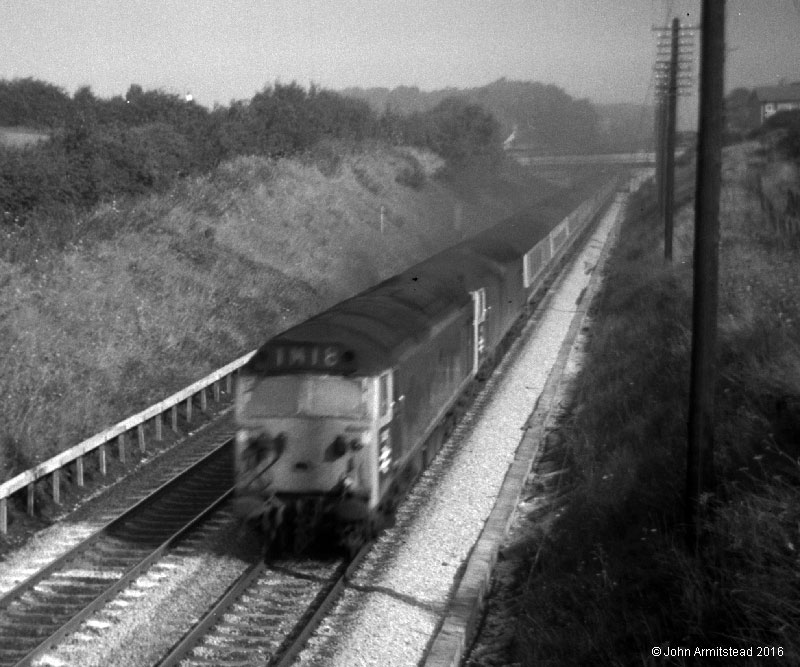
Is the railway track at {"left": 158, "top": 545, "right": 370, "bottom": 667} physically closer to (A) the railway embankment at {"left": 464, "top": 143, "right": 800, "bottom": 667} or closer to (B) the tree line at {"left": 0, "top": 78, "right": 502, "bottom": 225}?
(A) the railway embankment at {"left": 464, "top": 143, "right": 800, "bottom": 667}

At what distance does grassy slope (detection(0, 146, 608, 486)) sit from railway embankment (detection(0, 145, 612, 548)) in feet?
0.13

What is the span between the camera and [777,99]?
89562mm

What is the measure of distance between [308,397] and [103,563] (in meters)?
3.12

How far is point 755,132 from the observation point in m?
62.7

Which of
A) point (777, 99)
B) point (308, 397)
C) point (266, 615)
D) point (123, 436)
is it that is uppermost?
point (777, 99)

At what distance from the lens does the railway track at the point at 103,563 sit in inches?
373

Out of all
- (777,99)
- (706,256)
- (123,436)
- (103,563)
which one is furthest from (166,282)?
(777,99)

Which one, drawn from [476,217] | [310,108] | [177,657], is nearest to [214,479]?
[177,657]

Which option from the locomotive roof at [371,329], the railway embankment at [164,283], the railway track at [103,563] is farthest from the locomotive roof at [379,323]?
the railway embankment at [164,283]

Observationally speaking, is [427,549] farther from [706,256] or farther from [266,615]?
[706,256]

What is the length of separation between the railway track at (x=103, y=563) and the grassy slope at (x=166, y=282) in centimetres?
182

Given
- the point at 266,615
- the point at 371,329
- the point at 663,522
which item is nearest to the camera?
the point at 266,615

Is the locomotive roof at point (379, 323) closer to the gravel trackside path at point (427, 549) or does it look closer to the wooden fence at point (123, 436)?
the gravel trackside path at point (427, 549)

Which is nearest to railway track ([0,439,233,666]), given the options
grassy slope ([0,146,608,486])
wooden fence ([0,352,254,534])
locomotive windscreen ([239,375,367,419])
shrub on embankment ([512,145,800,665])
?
wooden fence ([0,352,254,534])
